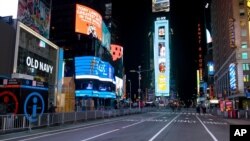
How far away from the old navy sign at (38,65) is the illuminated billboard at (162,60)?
496ft

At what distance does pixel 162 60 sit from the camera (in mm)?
184750

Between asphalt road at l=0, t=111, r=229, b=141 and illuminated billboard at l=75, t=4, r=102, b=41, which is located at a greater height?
illuminated billboard at l=75, t=4, r=102, b=41

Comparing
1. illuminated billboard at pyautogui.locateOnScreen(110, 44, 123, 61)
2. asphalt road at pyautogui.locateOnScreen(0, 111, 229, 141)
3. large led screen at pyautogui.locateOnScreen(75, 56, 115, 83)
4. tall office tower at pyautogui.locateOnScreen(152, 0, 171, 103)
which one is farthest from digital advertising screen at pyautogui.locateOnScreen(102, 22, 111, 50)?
tall office tower at pyautogui.locateOnScreen(152, 0, 171, 103)

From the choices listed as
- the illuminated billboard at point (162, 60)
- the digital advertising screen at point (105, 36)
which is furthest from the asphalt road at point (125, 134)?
the illuminated billboard at point (162, 60)

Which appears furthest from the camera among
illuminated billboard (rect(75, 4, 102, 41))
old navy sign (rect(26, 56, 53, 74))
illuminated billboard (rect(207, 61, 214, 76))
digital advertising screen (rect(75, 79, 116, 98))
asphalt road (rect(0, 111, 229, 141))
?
illuminated billboard (rect(207, 61, 214, 76))

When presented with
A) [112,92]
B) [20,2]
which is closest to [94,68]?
[112,92]

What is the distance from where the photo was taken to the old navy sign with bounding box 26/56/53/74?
88.6 ft

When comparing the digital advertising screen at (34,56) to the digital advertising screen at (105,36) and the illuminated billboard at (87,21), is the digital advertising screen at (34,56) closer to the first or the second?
the illuminated billboard at (87,21)

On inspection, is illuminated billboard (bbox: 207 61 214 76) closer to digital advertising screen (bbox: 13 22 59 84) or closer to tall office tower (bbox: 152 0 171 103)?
tall office tower (bbox: 152 0 171 103)

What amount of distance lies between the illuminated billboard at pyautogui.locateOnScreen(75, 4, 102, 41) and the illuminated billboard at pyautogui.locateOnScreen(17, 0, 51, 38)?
145 ft

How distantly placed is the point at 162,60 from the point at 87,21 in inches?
4244

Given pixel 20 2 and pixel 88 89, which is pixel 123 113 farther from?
pixel 88 89

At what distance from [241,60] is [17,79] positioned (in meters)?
70.5

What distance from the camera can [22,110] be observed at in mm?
23297
